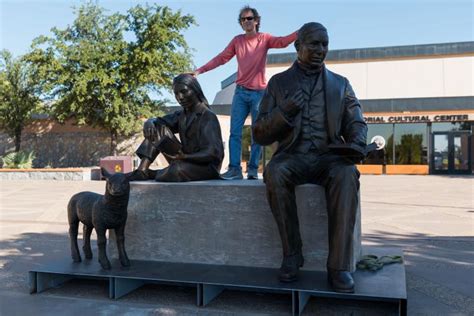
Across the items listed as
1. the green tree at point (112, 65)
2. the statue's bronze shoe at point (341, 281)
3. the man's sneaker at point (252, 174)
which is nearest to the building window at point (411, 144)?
the green tree at point (112, 65)

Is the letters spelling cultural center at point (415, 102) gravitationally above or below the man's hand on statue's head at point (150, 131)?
above

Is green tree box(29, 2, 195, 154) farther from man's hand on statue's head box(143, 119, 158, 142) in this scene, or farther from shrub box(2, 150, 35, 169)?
man's hand on statue's head box(143, 119, 158, 142)

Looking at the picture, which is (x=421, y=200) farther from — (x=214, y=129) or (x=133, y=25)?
(x=133, y=25)

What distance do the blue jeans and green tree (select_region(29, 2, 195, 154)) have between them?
1770cm

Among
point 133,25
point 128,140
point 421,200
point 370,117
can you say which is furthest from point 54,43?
point 421,200

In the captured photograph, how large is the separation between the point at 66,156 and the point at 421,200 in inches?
828

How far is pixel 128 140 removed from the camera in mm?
25812

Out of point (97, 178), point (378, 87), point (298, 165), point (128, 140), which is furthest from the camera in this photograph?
point (378, 87)

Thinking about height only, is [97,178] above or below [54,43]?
below

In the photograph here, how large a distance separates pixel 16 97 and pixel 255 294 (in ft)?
84.8

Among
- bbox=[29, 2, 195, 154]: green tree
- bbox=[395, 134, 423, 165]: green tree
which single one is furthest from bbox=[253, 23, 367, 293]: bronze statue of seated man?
bbox=[395, 134, 423, 165]: green tree

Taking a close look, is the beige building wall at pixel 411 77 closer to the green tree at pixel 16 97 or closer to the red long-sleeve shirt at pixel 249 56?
the green tree at pixel 16 97

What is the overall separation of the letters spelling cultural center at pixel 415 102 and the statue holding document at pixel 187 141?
19.5m

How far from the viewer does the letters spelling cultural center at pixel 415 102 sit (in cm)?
2548
